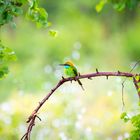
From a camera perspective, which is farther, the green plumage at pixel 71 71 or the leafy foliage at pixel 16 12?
the green plumage at pixel 71 71

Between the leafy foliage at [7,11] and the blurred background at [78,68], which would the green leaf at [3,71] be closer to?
the leafy foliage at [7,11]

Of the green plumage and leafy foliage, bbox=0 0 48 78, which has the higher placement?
leafy foliage, bbox=0 0 48 78

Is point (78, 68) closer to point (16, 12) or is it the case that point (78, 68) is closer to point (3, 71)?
point (3, 71)

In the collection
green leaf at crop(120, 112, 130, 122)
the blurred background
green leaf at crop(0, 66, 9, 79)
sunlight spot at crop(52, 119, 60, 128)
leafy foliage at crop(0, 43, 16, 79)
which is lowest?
green leaf at crop(120, 112, 130, 122)

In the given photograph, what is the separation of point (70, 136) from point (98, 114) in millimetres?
2467

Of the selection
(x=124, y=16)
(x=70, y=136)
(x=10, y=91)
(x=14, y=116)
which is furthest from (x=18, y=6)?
(x=124, y=16)

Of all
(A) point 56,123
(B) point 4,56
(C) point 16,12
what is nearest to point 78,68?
(A) point 56,123

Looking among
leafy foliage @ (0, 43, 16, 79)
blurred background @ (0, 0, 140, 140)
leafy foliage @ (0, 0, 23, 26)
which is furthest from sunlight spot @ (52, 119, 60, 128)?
leafy foliage @ (0, 0, 23, 26)

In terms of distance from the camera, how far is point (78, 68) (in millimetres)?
11047

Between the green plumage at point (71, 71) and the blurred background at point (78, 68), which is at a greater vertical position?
the blurred background at point (78, 68)

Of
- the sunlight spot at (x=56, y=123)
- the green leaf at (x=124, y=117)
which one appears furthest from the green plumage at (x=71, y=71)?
the sunlight spot at (x=56, y=123)

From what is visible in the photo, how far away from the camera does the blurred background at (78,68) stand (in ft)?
26.5

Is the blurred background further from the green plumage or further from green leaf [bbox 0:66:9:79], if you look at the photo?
green leaf [bbox 0:66:9:79]

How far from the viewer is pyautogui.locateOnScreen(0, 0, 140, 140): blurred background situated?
8.07 meters
